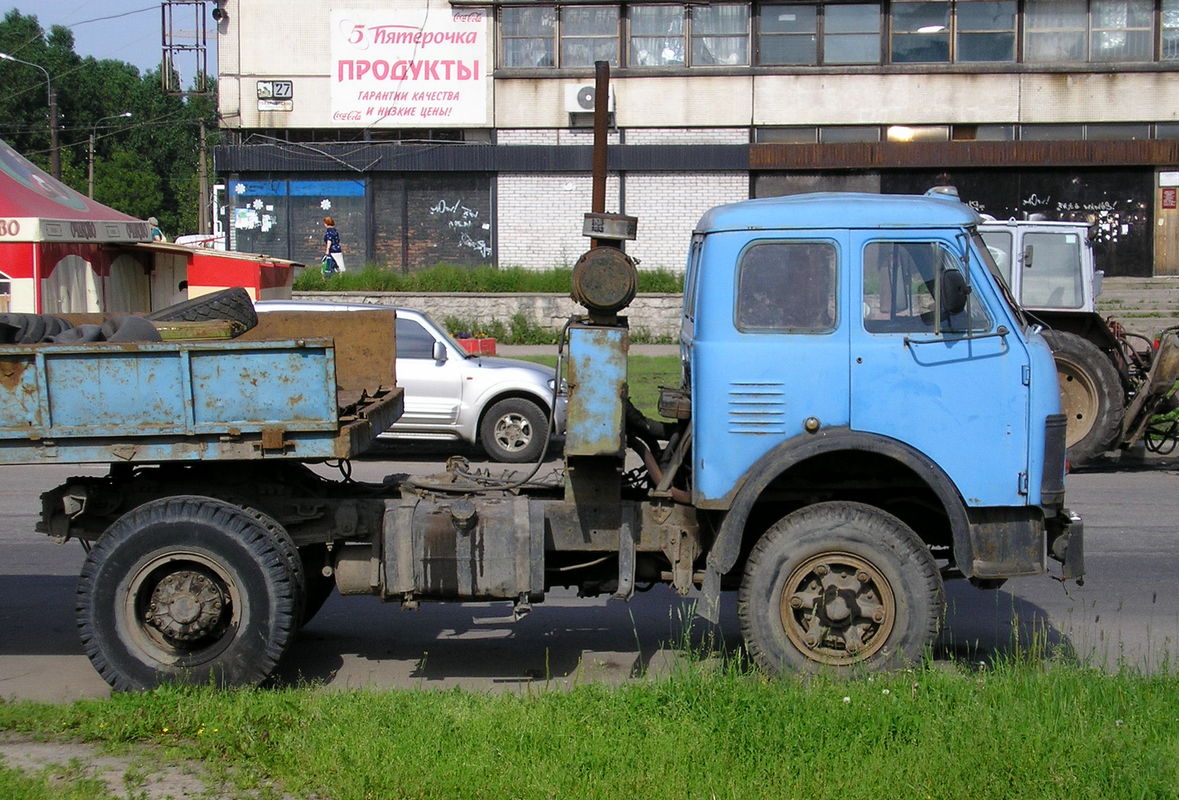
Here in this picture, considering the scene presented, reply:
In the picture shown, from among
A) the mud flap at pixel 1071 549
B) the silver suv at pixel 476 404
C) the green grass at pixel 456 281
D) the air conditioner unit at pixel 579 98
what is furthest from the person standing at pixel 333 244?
the mud flap at pixel 1071 549

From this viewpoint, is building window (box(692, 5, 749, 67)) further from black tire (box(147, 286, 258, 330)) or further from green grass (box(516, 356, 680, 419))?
black tire (box(147, 286, 258, 330))

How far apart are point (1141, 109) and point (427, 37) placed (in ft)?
60.5

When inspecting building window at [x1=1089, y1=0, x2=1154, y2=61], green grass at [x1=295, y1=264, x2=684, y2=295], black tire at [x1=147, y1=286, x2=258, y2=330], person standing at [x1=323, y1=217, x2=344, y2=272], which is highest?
building window at [x1=1089, y1=0, x2=1154, y2=61]

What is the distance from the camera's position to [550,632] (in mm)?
7129

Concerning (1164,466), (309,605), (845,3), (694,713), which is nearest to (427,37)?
(845,3)

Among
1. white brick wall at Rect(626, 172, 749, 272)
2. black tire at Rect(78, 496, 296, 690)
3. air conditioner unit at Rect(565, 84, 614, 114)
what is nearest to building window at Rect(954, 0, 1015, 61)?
white brick wall at Rect(626, 172, 749, 272)

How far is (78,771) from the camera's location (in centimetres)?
474

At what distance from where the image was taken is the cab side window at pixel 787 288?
18.6ft

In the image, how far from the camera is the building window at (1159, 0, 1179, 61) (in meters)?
30.3

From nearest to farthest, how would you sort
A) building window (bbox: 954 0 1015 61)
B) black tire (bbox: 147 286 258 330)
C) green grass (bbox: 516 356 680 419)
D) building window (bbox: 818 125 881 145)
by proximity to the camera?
black tire (bbox: 147 286 258 330) → green grass (bbox: 516 356 680 419) → building window (bbox: 954 0 1015 61) → building window (bbox: 818 125 881 145)

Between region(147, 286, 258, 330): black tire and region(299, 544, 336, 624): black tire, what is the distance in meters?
1.54

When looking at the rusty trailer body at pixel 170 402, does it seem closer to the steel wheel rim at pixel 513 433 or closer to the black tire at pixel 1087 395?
the steel wheel rim at pixel 513 433

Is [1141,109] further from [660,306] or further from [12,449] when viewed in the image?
[12,449]

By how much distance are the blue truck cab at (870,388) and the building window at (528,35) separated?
26.9 metres
